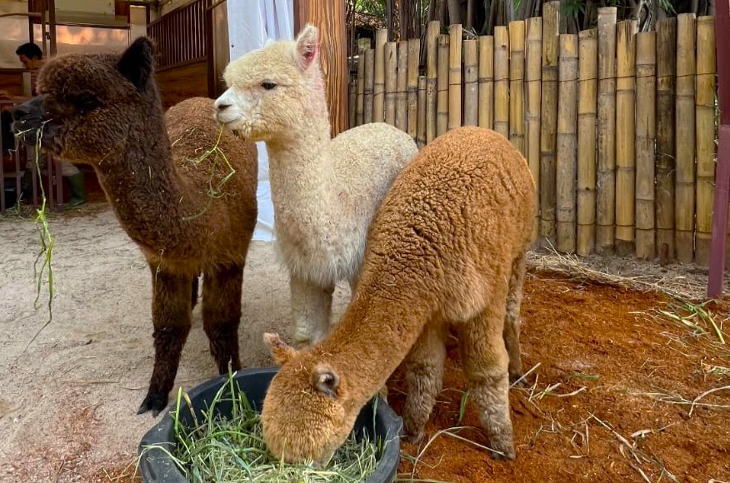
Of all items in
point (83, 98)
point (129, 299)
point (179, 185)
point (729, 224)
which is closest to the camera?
point (83, 98)

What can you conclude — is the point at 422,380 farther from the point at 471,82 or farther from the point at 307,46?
the point at 471,82

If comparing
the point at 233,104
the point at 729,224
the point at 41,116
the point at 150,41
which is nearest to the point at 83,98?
the point at 41,116

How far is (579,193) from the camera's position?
5.45 metres

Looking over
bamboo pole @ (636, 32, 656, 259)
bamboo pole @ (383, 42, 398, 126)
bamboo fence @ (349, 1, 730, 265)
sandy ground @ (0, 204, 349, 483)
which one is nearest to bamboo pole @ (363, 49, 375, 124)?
bamboo pole @ (383, 42, 398, 126)

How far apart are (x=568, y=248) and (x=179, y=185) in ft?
12.6

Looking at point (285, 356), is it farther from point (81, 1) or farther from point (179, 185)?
point (81, 1)

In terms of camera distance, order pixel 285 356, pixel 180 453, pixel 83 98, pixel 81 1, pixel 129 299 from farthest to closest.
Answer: pixel 81 1, pixel 129 299, pixel 83 98, pixel 180 453, pixel 285 356

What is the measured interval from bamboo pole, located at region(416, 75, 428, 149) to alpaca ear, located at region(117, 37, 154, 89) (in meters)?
3.69

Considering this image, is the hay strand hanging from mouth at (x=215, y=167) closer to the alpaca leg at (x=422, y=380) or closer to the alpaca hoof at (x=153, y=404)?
the alpaca hoof at (x=153, y=404)

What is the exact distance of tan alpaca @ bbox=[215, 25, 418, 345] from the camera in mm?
2729

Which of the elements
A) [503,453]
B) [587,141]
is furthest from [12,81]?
[503,453]

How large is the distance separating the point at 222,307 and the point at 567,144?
3.52 meters

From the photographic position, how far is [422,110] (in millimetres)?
6141

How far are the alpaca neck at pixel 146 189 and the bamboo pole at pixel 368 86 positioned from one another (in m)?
3.92
